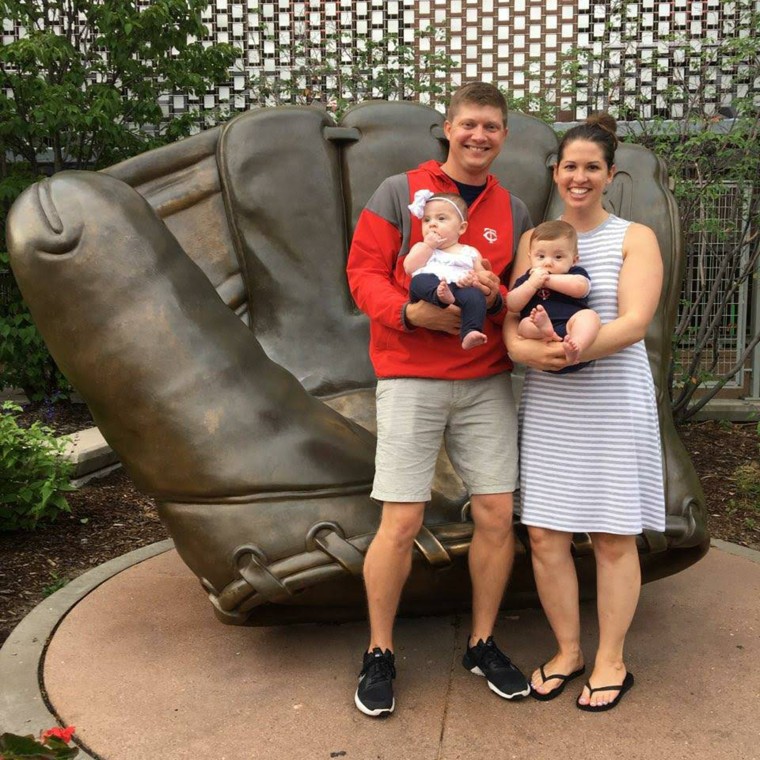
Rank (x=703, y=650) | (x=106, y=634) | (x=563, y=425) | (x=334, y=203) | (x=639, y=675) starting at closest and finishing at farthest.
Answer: (x=563, y=425) → (x=639, y=675) → (x=703, y=650) → (x=106, y=634) → (x=334, y=203)

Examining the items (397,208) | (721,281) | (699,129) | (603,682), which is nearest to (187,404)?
(397,208)

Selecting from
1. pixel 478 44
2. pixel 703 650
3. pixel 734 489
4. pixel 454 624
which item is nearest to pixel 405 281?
pixel 454 624

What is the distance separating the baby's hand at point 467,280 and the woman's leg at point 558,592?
73cm

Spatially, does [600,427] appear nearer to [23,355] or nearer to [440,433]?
[440,433]

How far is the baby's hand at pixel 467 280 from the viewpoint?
7.53ft

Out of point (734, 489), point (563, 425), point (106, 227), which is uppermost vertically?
point (106, 227)

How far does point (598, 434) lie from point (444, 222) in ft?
2.30

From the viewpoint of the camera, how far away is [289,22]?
6969mm

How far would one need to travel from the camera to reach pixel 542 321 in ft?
7.57

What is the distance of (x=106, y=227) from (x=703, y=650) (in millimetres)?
2248

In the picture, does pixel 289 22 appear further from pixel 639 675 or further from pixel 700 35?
pixel 639 675

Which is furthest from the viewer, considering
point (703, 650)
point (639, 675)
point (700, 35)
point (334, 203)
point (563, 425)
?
point (700, 35)

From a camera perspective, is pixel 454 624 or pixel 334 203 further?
pixel 334 203

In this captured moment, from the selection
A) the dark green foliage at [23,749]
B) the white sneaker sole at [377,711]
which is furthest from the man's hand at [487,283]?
the dark green foliage at [23,749]
